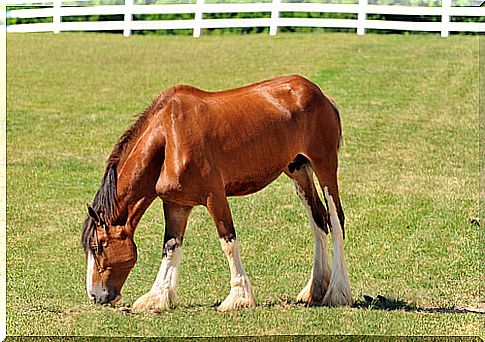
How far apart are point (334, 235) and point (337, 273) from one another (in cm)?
29

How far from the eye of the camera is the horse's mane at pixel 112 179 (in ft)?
24.5

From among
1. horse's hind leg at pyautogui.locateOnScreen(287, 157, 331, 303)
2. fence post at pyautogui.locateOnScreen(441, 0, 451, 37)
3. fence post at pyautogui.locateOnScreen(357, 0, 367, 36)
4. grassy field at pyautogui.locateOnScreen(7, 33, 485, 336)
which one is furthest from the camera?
fence post at pyautogui.locateOnScreen(357, 0, 367, 36)

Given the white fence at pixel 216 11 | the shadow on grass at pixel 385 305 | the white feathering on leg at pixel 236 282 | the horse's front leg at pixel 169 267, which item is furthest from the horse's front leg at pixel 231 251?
the white fence at pixel 216 11

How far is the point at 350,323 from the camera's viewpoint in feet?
25.0

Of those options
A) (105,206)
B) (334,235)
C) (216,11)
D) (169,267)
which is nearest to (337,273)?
(334,235)

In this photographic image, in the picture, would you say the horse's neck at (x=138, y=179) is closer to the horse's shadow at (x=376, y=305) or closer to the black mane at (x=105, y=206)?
the black mane at (x=105, y=206)

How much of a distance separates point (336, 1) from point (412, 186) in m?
5.23

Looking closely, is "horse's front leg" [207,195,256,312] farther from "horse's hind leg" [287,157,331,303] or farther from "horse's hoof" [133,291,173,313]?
"horse's hind leg" [287,157,331,303]

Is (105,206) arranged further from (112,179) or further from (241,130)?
(241,130)

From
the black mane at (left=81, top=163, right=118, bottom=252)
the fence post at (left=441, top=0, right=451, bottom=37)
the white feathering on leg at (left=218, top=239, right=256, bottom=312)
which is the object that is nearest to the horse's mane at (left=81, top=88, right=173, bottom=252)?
the black mane at (left=81, top=163, right=118, bottom=252)

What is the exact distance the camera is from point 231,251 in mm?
7441

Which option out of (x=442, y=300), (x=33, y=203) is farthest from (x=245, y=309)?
(x=33, y=203)

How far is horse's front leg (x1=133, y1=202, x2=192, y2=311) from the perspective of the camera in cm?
767

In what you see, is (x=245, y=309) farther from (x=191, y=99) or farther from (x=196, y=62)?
(x=196, y=62)
